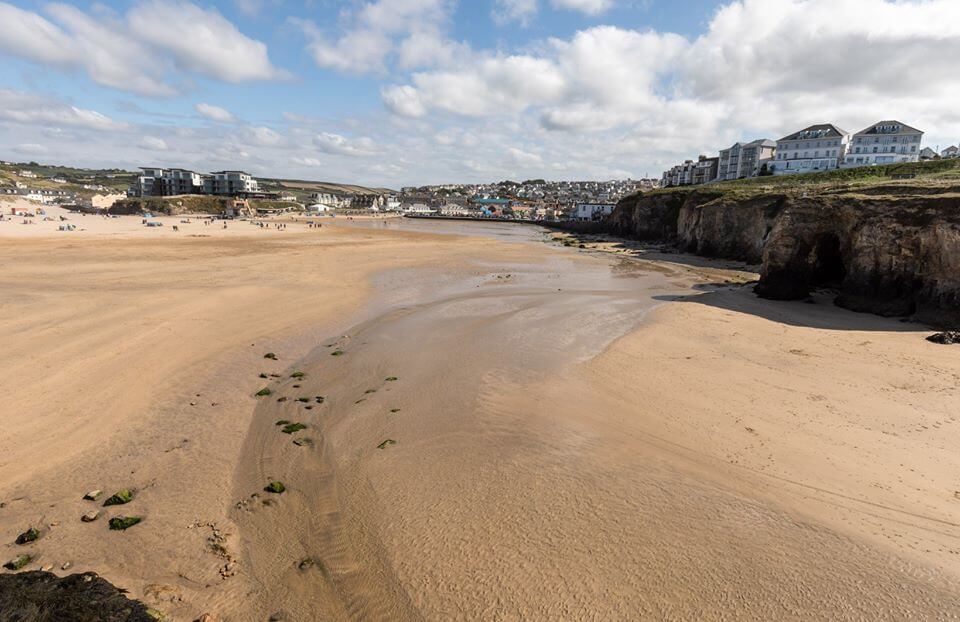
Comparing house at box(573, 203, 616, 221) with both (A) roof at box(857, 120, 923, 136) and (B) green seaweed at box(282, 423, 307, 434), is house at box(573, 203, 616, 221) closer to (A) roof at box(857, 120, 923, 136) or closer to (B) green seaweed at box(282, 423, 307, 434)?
(A) roof at box(857, 120, 923, 136)

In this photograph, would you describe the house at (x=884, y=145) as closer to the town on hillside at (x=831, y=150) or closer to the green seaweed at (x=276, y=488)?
the town on hillside at (x=831, y=150)

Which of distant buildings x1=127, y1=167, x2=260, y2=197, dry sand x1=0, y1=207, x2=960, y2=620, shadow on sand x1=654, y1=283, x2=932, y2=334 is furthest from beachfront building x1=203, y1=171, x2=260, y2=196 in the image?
shadow on sand x1=654, y1=283, x2=932, y2=334

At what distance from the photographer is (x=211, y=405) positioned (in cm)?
979

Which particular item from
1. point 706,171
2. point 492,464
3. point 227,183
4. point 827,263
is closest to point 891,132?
point 706,171

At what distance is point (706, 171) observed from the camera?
106m

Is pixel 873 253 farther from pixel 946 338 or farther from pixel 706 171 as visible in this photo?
pixel 706 171

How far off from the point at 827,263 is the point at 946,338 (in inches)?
451

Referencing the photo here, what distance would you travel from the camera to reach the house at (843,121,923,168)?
6575cm

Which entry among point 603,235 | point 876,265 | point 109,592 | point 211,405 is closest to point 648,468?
point 109,592

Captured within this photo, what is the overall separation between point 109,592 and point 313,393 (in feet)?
19.6

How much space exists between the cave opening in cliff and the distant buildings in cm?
13670

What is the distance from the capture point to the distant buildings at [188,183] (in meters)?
121

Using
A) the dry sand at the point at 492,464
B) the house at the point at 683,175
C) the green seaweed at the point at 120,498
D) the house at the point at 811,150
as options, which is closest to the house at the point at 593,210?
the house at the point at 683,175

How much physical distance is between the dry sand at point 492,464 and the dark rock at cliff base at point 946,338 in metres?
0.41
